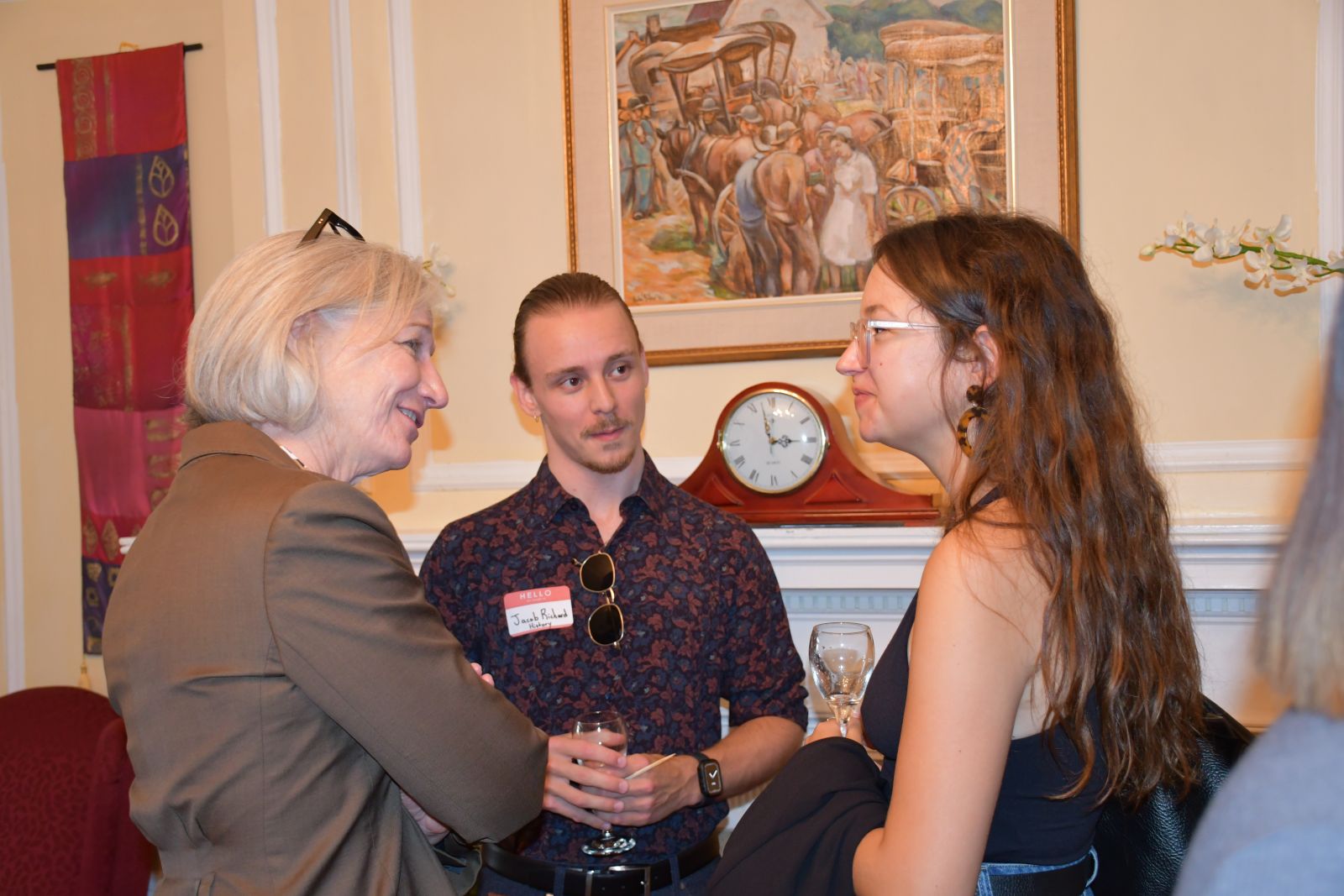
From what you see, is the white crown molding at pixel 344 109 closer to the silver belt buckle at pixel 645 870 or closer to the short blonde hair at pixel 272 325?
the short blonde hair at pixel 272 325

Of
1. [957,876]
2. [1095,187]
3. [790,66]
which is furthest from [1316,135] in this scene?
[957,876]

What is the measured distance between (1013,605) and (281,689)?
0.88m

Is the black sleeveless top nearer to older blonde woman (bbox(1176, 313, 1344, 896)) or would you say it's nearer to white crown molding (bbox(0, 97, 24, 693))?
older blonde woman (bbox(1176, 313, 1344, 896))

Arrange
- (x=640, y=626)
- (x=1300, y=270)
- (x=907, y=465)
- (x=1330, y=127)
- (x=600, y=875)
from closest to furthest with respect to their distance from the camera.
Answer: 1. (x=600, y=875)
2. (x=640, y=626)
3. (x=1300, y=270)
4. (x=1330, y=127)
5. (x=907, y=465)

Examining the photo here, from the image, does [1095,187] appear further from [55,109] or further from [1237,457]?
[55,109]

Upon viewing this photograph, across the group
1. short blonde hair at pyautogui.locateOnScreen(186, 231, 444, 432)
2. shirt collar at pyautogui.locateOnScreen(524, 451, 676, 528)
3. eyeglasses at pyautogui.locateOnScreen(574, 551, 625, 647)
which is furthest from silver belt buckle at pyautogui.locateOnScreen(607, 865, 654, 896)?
short blonde hair at pyautogui.locateOnScreen(186, 231, 444, 432)

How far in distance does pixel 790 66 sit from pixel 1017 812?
7.78 feet

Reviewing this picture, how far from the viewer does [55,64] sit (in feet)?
14.6

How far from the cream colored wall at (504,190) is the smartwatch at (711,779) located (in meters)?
1.31

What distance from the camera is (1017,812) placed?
141 cm

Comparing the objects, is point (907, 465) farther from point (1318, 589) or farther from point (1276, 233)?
point (1318, 589)

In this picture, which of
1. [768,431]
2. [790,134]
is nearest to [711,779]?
[768,431]

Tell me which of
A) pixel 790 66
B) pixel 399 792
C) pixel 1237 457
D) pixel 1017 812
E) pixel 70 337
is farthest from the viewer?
pixel 70 337

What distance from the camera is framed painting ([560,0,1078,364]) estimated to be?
302 cm
